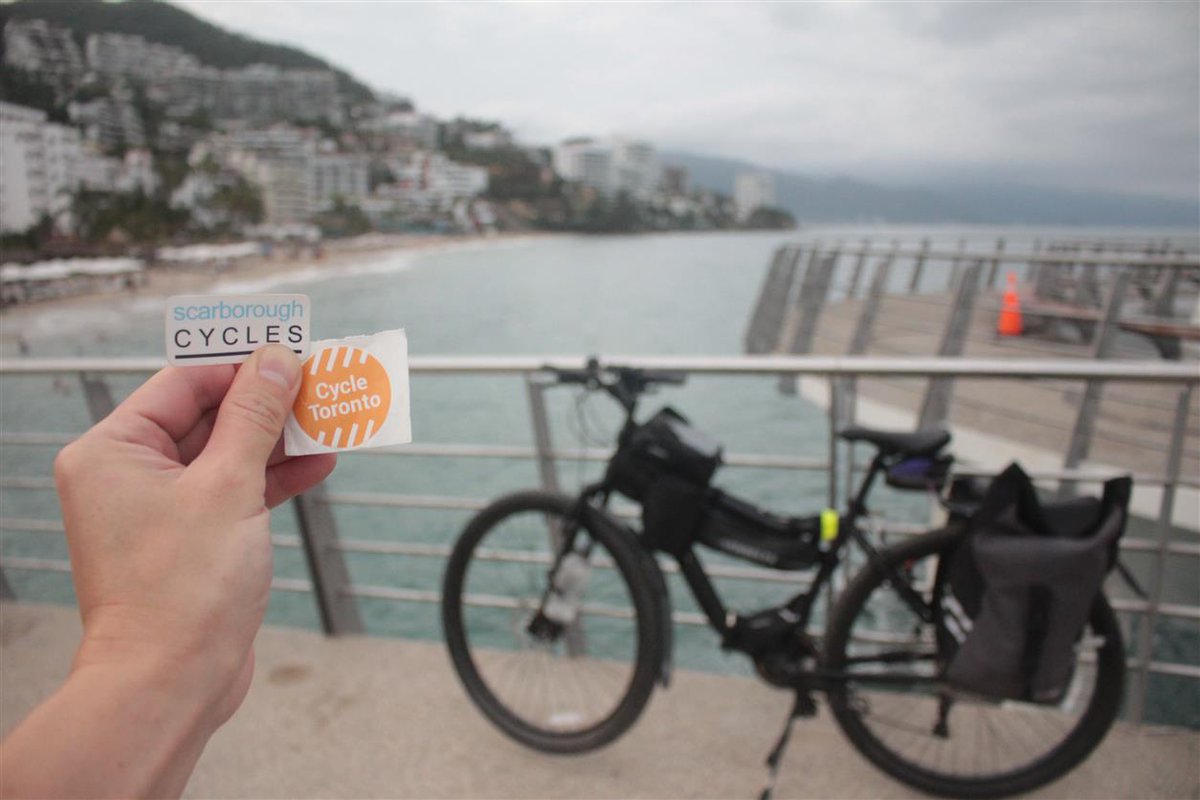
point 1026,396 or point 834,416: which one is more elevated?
point 834,416

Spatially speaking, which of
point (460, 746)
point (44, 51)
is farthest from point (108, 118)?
point (460, 746)

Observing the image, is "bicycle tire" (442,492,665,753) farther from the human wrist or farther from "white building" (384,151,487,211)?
the human wrist

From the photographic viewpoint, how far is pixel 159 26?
863mm

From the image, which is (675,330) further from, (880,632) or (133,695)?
(133,695)

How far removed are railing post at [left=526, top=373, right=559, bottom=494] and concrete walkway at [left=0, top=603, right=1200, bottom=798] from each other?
549 mm

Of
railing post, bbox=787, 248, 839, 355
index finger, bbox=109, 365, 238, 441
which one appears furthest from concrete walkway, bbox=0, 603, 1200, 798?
railing post, bbox=787, 248, 839, 355

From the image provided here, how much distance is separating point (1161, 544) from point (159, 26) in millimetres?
2103

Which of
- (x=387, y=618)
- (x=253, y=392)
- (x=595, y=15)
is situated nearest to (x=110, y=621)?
(x=253, y=392)

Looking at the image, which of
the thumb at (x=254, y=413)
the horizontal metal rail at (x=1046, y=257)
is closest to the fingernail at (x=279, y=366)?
the thumb at (x=254, y=413)

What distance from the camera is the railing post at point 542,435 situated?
220cm

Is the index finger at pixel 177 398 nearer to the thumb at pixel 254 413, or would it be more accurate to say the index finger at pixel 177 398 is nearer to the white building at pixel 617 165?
the thumb at pixel 254 413

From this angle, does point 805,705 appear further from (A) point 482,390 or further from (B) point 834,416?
(A) point 482,390

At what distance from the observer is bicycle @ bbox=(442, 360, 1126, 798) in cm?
166

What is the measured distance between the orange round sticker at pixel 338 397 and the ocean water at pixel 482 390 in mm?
42
